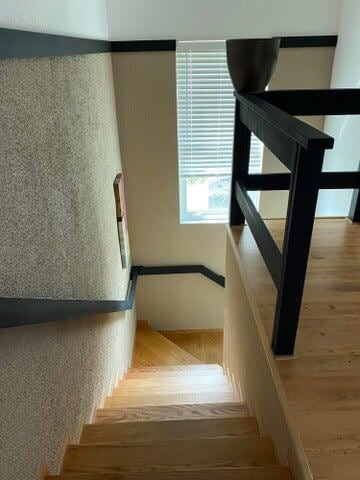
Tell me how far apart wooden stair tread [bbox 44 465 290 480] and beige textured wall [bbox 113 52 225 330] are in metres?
2.69

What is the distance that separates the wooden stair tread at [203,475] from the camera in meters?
1.24

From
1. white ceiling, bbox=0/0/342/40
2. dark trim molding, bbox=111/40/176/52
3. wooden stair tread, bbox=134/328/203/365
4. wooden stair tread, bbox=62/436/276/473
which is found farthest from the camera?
wooden stair tread, bbox=134/328/203/365

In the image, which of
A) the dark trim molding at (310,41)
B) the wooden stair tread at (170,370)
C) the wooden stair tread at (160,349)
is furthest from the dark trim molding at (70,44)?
the wooden stair tread at (160,349)

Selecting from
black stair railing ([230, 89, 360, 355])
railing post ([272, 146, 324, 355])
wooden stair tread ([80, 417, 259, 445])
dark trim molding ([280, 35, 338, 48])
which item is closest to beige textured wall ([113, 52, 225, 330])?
dark trim molding ([280, 35, 338, 48])

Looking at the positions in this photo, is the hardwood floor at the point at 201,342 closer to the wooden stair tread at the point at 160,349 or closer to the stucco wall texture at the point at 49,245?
the wooden stair tread at the point at 160,349

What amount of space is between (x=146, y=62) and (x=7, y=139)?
2407 millimetres

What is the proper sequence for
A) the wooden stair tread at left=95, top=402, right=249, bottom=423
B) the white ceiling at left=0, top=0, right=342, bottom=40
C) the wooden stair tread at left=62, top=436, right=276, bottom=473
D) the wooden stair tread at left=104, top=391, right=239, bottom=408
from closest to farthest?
the wooden stair tread at left=62, top=436, right=276, bottom=473 < the wooden stair tread at left=95, top=402, right=249, bottom=423 < the wooden stair tread at left=104, top=391, right=239, bottom=408 < the white ceiling at left=0, top=0, right=342, bottom=40

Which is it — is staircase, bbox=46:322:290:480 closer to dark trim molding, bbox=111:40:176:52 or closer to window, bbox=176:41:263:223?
window, bbox=176:41:263:223

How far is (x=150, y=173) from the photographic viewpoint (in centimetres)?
360

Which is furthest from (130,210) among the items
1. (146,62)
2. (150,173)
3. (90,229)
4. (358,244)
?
(358,244)

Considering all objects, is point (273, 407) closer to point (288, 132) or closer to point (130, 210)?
point (288, 132)

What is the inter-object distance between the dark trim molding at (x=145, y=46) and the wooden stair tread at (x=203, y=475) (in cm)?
296

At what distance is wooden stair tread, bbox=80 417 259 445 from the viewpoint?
168 centimetres

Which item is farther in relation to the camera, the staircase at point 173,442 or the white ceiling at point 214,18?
the white ceiling at point 214,18
